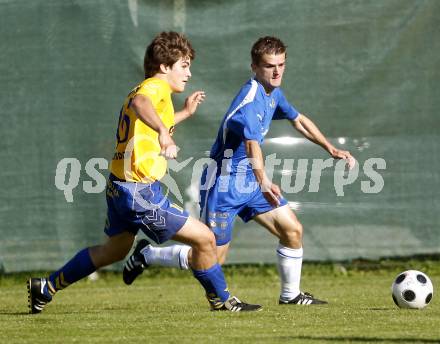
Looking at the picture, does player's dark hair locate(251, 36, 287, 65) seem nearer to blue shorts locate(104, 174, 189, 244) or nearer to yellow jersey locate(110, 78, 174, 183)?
yellow jersey locate(110, 78, 174, 183)

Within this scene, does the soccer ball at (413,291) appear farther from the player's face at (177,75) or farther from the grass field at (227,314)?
the player's face at (177,75)

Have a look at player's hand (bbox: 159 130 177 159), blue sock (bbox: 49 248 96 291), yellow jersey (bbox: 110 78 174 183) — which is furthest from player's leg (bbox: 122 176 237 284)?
player's hand (bbox: 159 130 177 159)

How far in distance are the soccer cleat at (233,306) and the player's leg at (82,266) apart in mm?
685

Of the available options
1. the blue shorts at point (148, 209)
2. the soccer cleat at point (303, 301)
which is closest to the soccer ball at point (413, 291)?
the soccer cleat at point (303, 301)

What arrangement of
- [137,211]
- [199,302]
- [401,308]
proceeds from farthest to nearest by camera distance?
[199,302] → [401,308] → [137,211]

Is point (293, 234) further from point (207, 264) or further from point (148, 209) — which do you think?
point (148, 209)

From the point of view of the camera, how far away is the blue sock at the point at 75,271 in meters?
6.75

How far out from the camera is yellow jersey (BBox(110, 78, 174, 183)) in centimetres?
629

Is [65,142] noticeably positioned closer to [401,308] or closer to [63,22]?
[63,22]

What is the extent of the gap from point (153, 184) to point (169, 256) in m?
1.19

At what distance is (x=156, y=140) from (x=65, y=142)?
3.73 meters

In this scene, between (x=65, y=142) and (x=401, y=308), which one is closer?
(x=401, y=308)

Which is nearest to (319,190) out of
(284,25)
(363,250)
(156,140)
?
(363,250)

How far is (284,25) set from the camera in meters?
9.85
